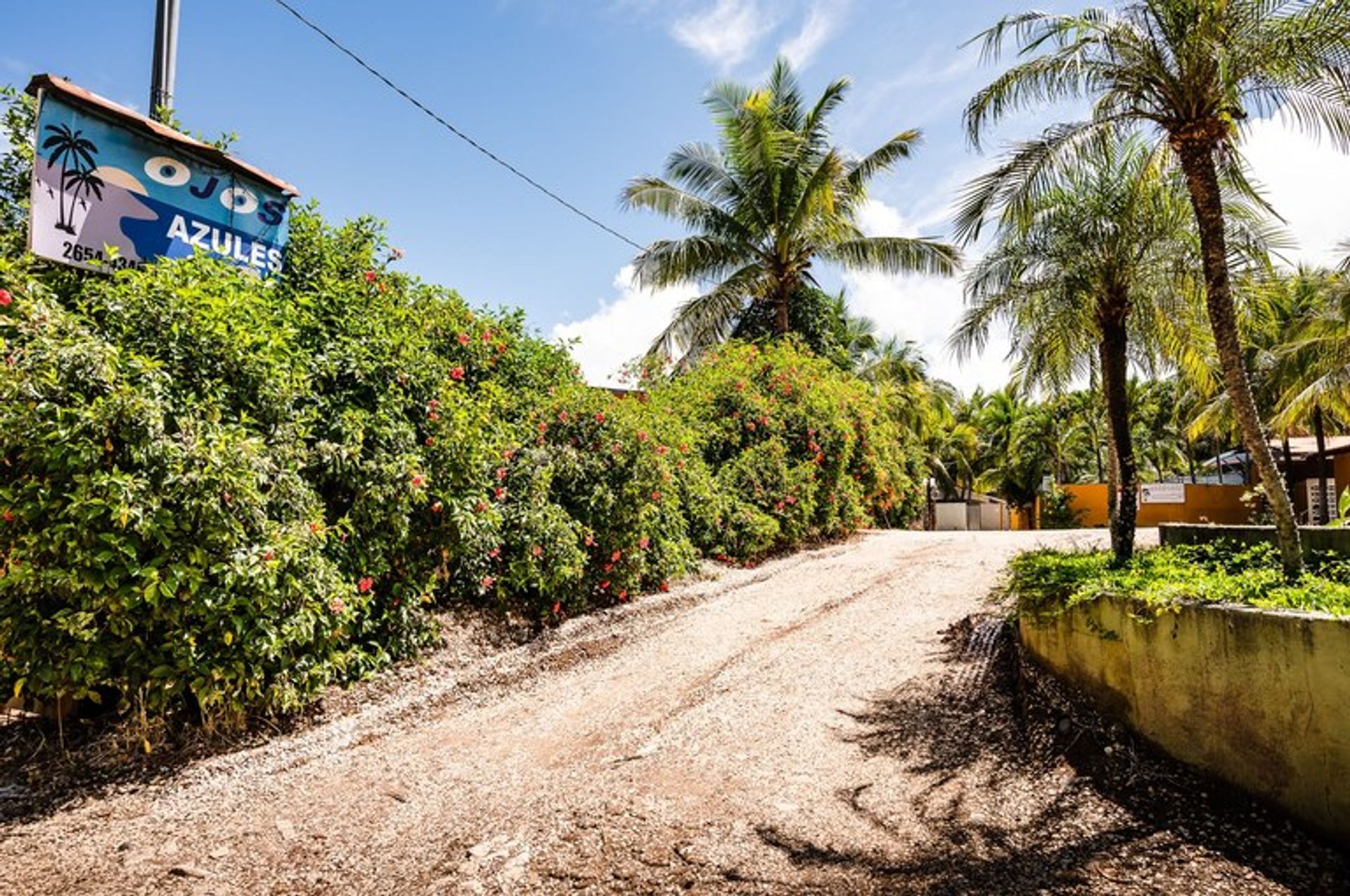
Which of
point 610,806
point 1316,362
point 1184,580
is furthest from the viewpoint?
point 1316,362

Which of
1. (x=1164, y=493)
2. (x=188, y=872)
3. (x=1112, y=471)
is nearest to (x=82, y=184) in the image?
(x=188, y=872)

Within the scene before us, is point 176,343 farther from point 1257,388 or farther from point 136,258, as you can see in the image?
point 1257,388

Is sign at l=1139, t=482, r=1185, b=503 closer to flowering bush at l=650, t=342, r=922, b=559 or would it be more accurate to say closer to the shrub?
flowering bush at l=650, t=342, r=922, b=559

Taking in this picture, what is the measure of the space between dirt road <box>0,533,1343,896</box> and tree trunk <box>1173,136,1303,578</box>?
230cm

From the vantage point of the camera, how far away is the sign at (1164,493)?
2488 cm

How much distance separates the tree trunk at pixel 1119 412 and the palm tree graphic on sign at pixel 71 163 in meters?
8.43

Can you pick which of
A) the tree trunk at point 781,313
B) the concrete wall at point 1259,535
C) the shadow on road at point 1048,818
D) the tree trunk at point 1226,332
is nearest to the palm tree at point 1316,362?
the concrete wall at point 1259,535

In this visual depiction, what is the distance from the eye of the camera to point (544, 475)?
712 cm

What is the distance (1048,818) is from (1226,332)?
3.83 meters

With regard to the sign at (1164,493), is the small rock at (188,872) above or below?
below

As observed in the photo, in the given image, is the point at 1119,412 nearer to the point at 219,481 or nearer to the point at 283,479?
the point at 283,479

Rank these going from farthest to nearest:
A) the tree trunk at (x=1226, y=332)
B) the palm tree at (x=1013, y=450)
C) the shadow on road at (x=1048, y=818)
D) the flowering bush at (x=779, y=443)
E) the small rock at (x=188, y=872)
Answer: the palm tree at (x=1013, y=450) → the flowering bush at (x=779, y=443) → the tree trunk at (x=1226, y=332) → the small rock at (x=188, y=872) → the shadow on road at (x=1048, y=818)

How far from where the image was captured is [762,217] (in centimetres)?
1531

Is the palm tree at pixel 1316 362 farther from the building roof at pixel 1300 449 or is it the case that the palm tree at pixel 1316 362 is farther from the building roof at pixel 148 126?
the building roof at pixel 148 126
